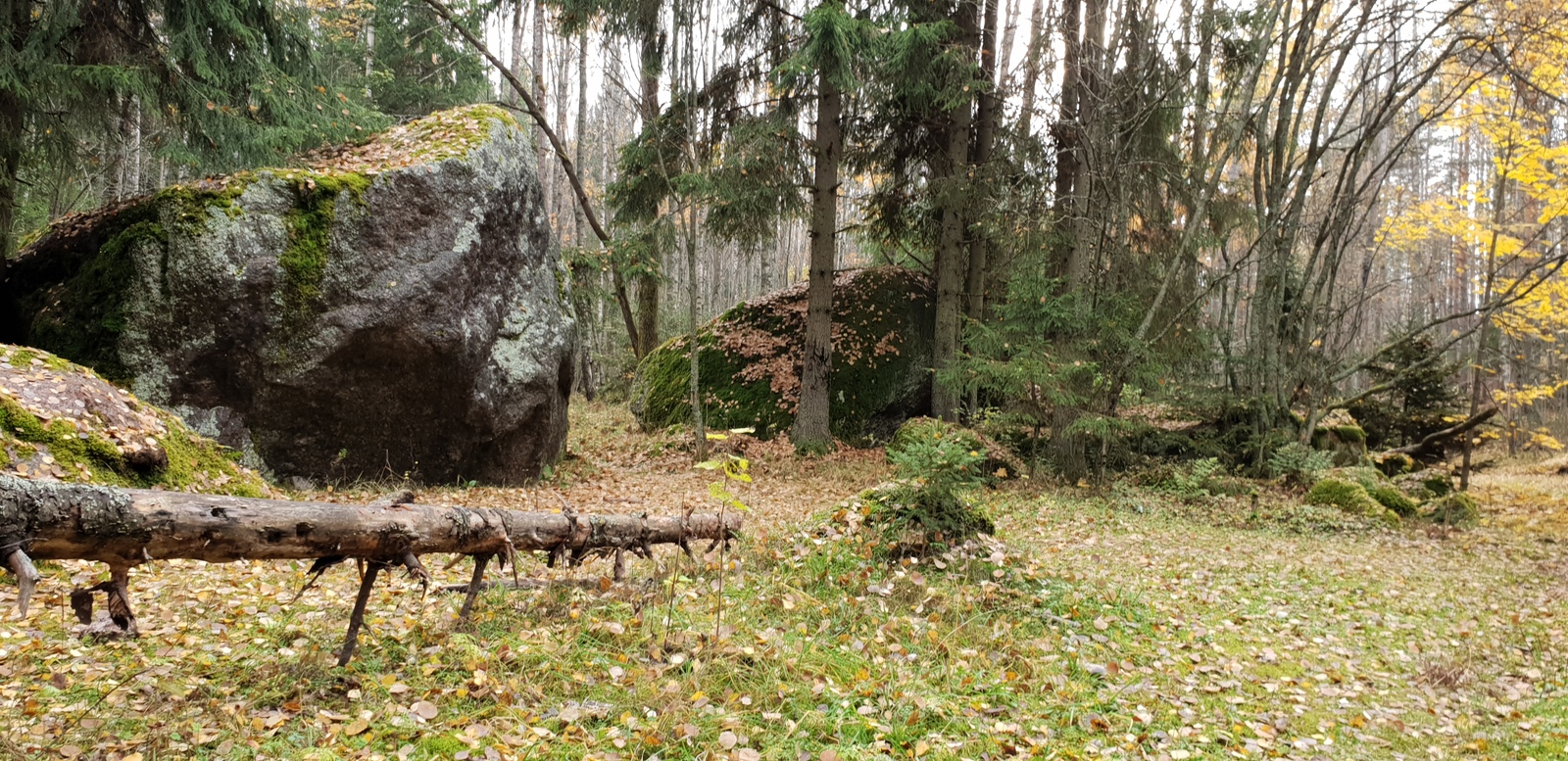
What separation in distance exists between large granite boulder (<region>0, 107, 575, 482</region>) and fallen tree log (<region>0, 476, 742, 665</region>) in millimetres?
4447

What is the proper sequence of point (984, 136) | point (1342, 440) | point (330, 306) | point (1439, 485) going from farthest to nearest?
point (1342, 440) → point (984, 136) → point (1439, 485) → point (330, 306)

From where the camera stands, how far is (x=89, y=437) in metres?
5.14

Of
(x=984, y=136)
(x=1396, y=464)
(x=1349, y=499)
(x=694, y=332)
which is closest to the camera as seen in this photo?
(x=1349, y=499)

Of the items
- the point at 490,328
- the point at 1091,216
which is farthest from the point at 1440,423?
the point at 490,328

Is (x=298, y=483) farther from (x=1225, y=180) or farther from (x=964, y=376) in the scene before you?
(x=1225, y=180)

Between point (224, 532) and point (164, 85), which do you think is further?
point (164, 85)

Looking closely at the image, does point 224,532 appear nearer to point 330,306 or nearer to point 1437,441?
point 330,306

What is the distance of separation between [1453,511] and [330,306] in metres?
13.0

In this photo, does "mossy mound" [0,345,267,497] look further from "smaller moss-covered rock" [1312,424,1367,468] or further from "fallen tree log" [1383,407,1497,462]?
"fallen tree log" [1383,407,1497,462]

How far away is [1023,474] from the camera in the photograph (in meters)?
10.7

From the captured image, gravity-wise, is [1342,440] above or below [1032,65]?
below

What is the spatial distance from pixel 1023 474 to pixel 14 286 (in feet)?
37.0

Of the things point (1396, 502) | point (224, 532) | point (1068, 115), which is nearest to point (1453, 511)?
point (1396, 502)

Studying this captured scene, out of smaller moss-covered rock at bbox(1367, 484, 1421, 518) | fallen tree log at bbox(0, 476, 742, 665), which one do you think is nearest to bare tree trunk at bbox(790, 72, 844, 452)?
smaller moss-covered rock at bbox(1367, 484, 1421, 518)
